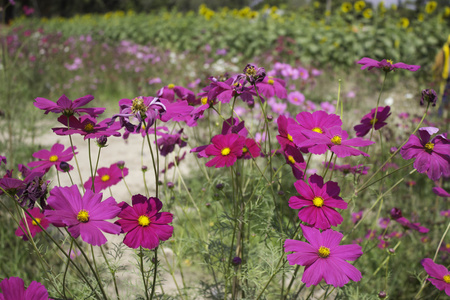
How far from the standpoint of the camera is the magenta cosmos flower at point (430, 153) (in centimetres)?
83

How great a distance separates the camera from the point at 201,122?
11.3ft

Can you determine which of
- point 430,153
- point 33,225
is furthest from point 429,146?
point 33,225

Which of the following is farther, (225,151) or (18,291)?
(225,151)

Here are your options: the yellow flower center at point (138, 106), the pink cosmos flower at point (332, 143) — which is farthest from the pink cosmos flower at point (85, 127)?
the pink cosmos flower at point (332, 143)

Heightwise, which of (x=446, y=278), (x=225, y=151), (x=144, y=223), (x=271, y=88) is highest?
(x=271, y=88)

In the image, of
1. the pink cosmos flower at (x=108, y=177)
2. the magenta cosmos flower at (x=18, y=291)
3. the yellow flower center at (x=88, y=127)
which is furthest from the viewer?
the pink cosmos flower at (x=108, y=177)

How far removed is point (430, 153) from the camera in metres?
0.86

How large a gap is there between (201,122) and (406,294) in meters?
2.25

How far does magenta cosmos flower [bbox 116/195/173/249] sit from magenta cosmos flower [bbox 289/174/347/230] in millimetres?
305

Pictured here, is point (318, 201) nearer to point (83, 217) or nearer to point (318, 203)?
point (318, 203)

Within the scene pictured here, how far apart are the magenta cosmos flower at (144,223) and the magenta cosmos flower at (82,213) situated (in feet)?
0.21

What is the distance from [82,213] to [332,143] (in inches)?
22.4

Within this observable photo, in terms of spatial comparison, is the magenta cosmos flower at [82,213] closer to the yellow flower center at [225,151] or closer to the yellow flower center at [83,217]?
the yellow flower center at [83,217]

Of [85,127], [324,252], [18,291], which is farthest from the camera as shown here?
[85,127]
